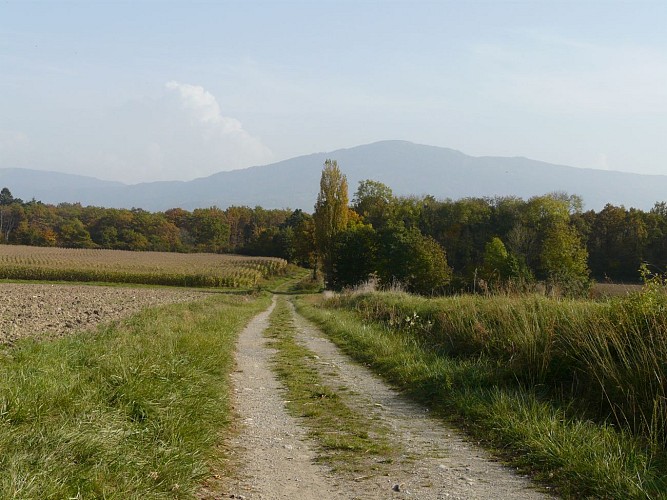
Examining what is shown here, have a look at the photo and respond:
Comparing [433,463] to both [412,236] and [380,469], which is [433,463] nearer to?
[380,469]

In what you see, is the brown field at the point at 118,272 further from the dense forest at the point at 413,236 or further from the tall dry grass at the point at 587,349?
the tall dry grass at the point at 587,349

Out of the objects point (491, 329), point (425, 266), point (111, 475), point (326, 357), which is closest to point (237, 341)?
point (326, 357)

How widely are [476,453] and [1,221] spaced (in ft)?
442

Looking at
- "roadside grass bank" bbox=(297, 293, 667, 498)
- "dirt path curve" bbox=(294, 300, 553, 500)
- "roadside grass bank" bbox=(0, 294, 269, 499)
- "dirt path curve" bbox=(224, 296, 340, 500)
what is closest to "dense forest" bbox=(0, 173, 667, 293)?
"roadside grass bank" bbox=(297, 293, 667, 498)

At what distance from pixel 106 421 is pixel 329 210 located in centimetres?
5944

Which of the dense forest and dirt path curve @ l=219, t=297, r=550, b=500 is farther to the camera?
the dense forest

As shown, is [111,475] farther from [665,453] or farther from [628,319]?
[628,319]

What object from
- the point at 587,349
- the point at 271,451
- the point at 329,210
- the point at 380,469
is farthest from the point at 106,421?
the point at 329,210

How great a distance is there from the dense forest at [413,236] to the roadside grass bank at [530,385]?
302cm

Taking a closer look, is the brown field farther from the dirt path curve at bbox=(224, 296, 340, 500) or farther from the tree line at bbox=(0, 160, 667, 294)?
the dirt path curve at bbox=(224, 296, 340, 500)

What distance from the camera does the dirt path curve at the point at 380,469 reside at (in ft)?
15.7

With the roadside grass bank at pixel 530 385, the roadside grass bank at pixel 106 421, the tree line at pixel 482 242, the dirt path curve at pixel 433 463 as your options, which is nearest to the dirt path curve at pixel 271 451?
the roadside grass bank at pixel 106 421

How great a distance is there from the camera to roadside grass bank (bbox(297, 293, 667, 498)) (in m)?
5.09

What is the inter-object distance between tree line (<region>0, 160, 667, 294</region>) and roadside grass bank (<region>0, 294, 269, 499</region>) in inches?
340
